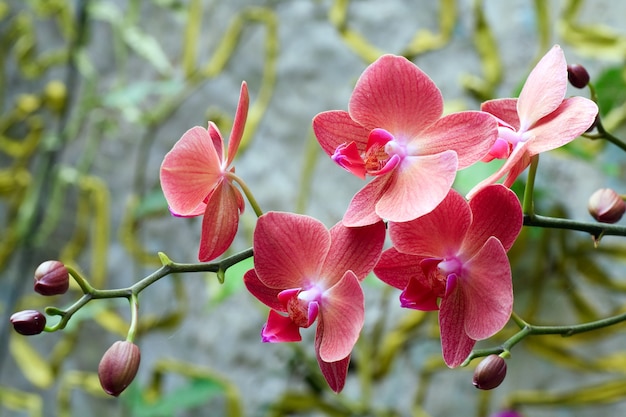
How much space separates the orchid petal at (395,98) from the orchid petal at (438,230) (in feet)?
0.15

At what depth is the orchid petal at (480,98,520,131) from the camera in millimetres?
336

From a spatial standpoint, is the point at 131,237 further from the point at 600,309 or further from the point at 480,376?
the point at 480,376


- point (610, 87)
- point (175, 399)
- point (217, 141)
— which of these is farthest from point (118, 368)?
point (175, 399)

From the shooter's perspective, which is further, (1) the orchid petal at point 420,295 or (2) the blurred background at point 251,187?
(2) the blurred background at point 251,187

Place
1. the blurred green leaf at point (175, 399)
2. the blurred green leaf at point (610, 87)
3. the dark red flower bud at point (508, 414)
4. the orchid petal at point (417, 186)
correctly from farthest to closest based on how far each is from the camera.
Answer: the blurred green leaf at point (175, 399) → the dark red flower bud at point (508, 414) → the blurred green leaf at point (610, 87) → the orchid petal at point (417, 186)

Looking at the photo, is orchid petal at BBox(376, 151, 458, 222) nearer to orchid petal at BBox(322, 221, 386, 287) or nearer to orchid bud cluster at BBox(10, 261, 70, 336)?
orchid petal at BBox(322, 221, 386, 287)

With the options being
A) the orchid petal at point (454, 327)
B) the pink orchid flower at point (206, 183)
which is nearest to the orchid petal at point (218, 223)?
the pink orchid flower at point (206, 183)

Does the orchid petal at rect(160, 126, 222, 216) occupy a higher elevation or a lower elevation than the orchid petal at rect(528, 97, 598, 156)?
lower

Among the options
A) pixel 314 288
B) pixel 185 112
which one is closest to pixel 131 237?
pixel 185 112

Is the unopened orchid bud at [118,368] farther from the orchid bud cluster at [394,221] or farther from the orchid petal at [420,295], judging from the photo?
the orchid petal at [420,295]

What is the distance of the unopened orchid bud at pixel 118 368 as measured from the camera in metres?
0.28

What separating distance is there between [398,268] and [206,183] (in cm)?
10

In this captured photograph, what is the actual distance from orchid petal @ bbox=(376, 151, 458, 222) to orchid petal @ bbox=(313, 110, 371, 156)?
0.03m

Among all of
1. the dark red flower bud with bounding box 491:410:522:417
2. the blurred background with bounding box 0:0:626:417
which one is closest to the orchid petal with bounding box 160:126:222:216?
the blurred background with bounding box 0:0:626:417
